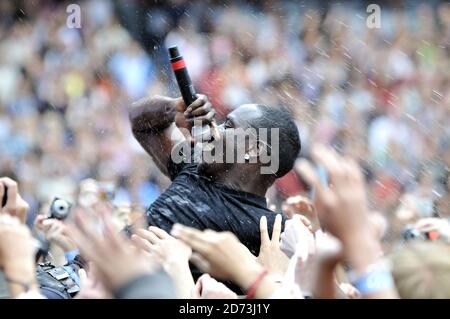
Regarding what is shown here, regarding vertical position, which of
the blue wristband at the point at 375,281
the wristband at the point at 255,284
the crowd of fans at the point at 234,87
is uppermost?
the blue wristband at the point at 375,281

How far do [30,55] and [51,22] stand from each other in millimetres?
427

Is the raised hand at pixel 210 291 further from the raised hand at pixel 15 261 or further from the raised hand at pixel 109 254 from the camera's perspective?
the raised hand at pixel 109 254

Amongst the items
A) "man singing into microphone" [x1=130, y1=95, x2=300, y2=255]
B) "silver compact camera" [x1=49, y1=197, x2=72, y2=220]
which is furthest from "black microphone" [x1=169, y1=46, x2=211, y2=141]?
"silver compact camera" [x1=49, y1=197, x2=72, y2=220]

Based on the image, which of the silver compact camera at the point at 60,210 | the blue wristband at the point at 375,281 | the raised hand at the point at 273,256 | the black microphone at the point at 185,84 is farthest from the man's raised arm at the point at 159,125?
the blue wristband at the point at 375,281

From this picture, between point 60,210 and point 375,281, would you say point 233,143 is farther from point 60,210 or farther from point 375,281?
point 375,281

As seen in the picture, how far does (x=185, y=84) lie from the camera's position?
4434mm

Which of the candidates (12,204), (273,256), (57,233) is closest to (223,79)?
(57,233)

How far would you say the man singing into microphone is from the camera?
13.8 ft

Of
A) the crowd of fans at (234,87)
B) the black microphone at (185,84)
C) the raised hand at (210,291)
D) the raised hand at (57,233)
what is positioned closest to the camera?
the raised hand at (210,291)

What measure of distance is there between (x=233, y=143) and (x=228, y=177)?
A: 0.15 metres

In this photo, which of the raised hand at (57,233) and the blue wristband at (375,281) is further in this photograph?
the raised hand at (57,233)

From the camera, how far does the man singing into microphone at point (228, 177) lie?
13.8 ft

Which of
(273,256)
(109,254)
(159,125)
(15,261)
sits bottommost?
(273,256)

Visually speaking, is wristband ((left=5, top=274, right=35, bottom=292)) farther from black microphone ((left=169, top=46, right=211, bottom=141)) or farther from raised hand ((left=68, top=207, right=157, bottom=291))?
black microphone ((left=169, top=46, right=211, bottom=141))
